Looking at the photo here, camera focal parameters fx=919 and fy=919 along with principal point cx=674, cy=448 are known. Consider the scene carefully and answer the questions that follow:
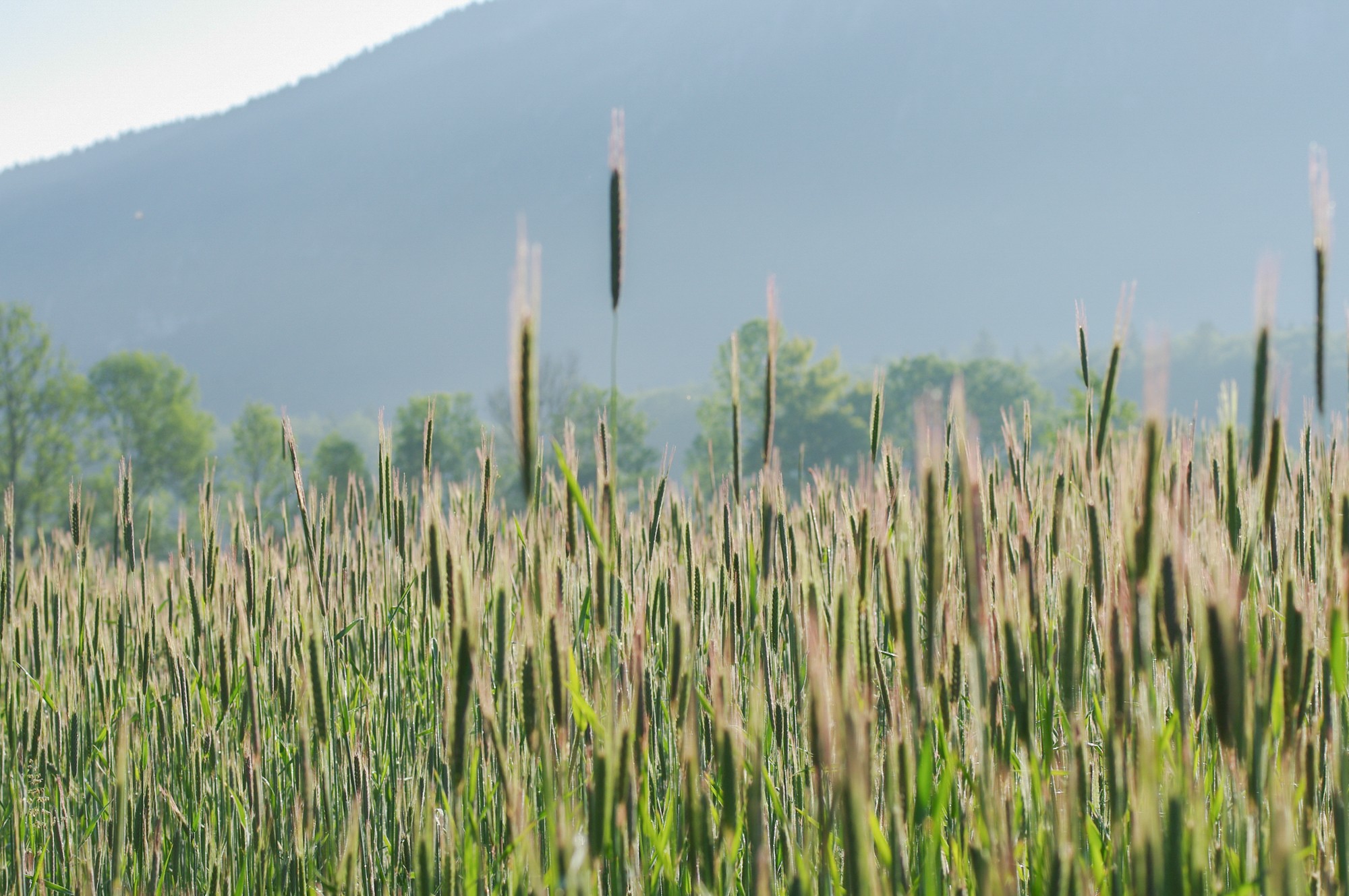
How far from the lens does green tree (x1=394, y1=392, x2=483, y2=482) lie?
59.4 m

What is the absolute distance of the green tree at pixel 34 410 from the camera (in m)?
45.5

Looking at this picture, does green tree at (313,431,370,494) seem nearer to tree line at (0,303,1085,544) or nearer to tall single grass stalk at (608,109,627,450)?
tree line at (0,303,1085,544)

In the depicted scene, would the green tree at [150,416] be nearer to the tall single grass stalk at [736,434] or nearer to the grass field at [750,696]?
the grass field at [750,696]

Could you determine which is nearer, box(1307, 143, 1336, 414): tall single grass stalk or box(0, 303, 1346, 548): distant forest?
box(1307, 143, 1336, 414): tall single grass stalk

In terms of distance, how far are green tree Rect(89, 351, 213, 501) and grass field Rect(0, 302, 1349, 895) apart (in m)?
62.9

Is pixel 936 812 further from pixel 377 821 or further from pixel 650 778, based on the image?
pixel 377 821

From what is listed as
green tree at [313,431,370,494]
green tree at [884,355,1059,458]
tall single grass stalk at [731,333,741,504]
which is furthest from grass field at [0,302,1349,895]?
green tree at [884,355,1059,458]

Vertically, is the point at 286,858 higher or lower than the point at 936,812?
lower

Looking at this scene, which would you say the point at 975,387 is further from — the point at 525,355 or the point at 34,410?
the point at 525,355

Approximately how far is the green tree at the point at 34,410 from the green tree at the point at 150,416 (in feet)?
27.9

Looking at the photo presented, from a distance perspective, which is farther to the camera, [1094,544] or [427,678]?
[427,678]

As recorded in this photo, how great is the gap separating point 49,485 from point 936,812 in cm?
5442

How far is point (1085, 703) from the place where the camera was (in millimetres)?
1743

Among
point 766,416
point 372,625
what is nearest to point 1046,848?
point 766,416
